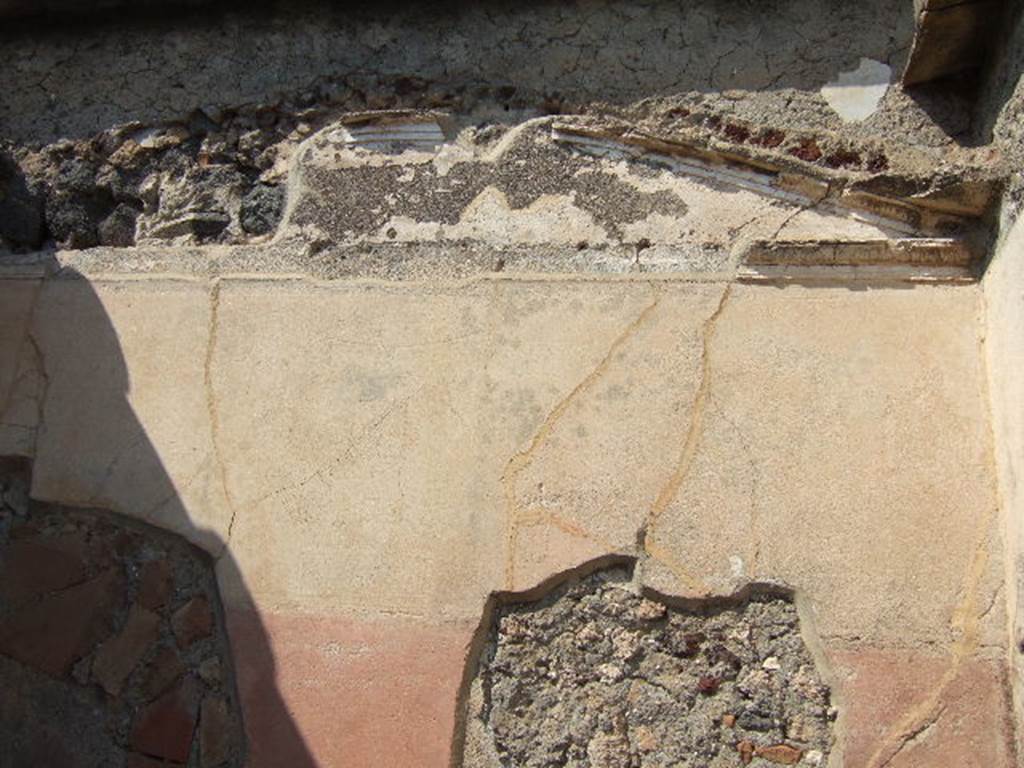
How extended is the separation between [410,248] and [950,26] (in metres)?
1.23

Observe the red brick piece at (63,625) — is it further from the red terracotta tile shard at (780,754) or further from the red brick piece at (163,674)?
the red terracotta tile shard at (780,754)

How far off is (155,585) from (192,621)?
12 centimetres

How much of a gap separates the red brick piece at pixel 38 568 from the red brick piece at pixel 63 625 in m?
0.03

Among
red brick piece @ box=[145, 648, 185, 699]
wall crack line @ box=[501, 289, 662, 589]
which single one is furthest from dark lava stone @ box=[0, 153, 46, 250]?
wall crack line @ box=[501, 289, 662, 589]

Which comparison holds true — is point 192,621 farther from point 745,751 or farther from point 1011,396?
point 1011,396

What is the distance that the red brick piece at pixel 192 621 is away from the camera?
2.23 metres

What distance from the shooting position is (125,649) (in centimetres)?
226

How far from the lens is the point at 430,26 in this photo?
2699 millimetres

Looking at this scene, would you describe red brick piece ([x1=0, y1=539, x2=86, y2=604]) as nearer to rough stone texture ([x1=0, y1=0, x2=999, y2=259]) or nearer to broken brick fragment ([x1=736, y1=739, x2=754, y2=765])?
rough stone texture ([x1=0, y1=0, x2=999, y2=259])

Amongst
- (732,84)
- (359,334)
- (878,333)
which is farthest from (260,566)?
(732,84)

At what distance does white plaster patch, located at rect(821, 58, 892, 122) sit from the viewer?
241 centimetres

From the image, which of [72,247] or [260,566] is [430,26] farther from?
[260,566]

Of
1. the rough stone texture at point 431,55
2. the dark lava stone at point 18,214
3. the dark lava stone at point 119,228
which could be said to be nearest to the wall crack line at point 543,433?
the rough stone texture at point 431,55

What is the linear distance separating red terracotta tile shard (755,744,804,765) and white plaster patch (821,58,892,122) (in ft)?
4.39
